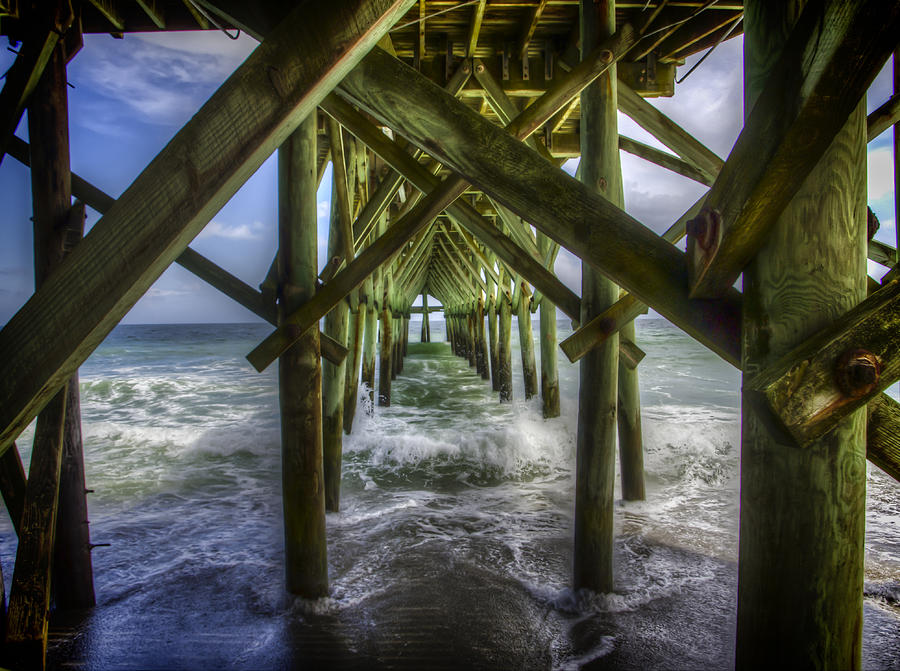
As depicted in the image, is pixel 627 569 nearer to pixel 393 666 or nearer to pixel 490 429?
pixel 393 666

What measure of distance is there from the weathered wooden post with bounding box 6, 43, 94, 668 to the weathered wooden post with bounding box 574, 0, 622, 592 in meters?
2.37

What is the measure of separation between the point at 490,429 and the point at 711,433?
3189 millimetres

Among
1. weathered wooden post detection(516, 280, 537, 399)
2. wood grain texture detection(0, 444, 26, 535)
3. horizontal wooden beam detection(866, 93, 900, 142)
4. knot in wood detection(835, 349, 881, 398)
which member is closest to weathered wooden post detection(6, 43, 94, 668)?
wood grain texture detection(0, 444, 26, 535)

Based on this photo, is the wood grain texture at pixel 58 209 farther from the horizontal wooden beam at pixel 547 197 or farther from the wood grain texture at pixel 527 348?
the wood grain texture at pixel 527 348

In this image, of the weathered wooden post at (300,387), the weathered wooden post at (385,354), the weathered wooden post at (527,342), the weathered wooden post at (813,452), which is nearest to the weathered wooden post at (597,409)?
the weathered wooden post at (300,387)

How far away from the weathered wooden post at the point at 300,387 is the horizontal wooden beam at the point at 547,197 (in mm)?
1387

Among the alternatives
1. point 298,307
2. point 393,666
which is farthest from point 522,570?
point 298,307

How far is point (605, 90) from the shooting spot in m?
2.69

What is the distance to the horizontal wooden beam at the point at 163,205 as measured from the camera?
2.95 feet

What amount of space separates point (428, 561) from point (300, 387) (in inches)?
59.0

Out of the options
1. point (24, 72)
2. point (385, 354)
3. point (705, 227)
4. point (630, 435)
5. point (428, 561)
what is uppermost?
point (24, 72)

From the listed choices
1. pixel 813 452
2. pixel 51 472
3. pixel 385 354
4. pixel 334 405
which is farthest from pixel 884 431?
pixel 385 354

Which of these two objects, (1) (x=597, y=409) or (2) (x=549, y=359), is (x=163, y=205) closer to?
(1) (x=597, y=409)

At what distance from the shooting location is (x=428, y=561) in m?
3.10
